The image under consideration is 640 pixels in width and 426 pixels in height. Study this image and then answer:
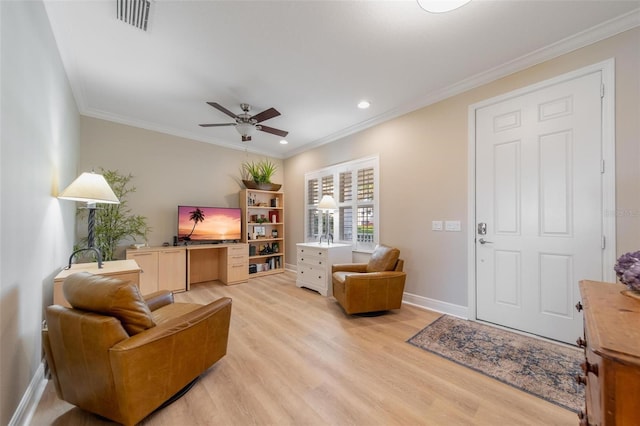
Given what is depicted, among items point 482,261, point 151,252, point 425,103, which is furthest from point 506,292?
Answer: point 151,252

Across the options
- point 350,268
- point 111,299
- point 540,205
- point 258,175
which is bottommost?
point 350,268

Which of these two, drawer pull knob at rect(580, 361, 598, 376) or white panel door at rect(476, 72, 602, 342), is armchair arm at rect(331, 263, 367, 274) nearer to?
white panel door at rect(476, 72, 602, 342)

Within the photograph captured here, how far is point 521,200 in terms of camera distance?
258 cm

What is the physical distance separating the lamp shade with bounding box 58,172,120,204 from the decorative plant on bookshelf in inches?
59.4

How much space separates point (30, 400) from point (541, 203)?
438 cm

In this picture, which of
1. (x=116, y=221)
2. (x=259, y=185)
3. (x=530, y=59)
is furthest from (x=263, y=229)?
(x=530, y=59)

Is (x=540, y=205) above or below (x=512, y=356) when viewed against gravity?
above

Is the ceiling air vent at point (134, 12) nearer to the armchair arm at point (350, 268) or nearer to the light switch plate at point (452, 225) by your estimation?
the armchair arm at point (350, 268)

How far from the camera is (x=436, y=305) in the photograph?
3174 millimetres

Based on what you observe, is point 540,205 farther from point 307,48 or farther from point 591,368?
point 307,48

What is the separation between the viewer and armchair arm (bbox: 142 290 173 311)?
2.16 meters

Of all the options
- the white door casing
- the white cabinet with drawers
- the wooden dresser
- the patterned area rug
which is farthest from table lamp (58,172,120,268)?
the white door casing

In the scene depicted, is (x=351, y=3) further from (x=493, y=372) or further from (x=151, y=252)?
(x=151, y=252)

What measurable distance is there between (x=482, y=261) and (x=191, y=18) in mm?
3740
